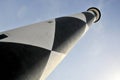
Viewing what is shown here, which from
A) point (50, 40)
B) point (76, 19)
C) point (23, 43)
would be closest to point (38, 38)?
point (50, 40)

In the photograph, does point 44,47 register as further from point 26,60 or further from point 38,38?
point 26,60

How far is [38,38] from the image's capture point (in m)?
4.19

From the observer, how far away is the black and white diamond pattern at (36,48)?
3.16 meters

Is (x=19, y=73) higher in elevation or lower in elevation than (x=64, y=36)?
higher

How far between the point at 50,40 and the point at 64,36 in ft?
1.96

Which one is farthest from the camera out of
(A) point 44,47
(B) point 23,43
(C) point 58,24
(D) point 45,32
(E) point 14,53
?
(C) point 58,24

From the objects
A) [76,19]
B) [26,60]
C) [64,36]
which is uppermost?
[26,60]

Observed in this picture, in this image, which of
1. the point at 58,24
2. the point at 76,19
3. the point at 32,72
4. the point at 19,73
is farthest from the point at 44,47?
the point at 76,19

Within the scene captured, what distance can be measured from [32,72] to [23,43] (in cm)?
62

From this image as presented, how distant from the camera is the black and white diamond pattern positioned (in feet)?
10.4

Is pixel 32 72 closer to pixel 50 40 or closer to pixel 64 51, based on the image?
pixel 50 40

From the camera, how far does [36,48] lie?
3730 mm

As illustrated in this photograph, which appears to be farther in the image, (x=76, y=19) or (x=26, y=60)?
(x=76, y=19)

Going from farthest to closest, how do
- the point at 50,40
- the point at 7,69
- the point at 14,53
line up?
the point at 50,40 → the point at 14,53 → the point at 7,69
